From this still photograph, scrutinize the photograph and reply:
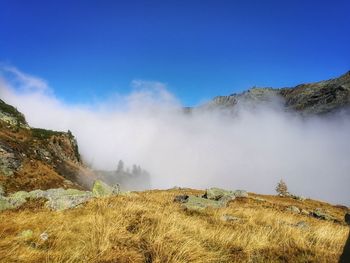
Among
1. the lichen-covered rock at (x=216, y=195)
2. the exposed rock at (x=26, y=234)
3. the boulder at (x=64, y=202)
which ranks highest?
the lichen-covered rock at (x=216, y=195)

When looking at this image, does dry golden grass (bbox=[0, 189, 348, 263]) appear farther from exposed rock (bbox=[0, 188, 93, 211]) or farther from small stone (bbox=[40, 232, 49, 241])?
exposed rock (bbox=[0, 188, 93, 211])

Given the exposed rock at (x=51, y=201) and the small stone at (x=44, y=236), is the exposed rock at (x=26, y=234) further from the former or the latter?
the exposed rock at (x=51, y=201)

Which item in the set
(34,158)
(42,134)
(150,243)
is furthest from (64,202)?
(42,134)

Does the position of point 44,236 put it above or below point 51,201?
below

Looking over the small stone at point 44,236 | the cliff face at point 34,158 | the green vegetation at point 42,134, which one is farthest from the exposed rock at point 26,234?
the green vegetation at point 42,134

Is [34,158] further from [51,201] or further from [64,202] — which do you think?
[64,202]

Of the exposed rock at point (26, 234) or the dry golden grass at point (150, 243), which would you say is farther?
the exposed rock at point (26, 234)

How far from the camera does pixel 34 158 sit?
165 ft

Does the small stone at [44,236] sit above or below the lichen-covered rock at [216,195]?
below

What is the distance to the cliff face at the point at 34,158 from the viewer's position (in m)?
42.2

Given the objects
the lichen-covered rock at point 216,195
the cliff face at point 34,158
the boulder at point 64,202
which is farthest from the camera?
the cliff face at point 34,158

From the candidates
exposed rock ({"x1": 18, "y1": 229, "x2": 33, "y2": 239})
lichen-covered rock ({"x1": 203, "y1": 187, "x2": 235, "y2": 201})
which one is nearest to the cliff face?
lichen-covered rock ({"x1": 203, "y1": 187, "x2": 235, "y2": 201})

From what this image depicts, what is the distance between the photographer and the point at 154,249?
700 cm

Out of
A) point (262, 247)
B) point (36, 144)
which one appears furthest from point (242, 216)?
point (36, 144)
